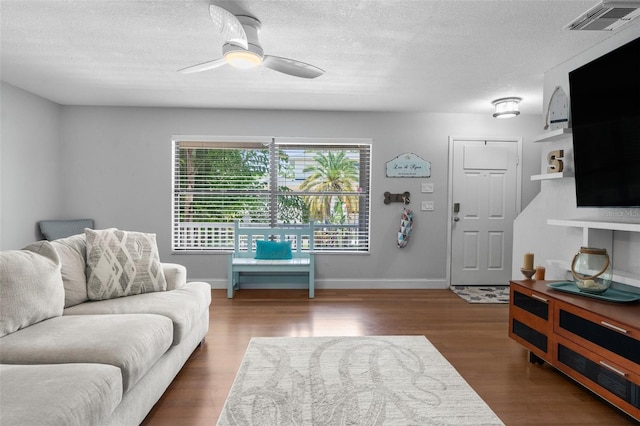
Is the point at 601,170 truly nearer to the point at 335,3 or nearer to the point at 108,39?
the point at 335,3

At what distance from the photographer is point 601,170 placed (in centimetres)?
238

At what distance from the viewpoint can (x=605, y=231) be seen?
8.45 ft

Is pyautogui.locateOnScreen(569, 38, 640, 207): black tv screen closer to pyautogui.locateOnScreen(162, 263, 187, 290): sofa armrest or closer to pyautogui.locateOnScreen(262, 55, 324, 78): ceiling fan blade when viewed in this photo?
pyautogui.locateOnScreen(262, 55, 324, 78): ceiling fan blade

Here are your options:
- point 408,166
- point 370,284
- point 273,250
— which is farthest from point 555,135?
point 273,250

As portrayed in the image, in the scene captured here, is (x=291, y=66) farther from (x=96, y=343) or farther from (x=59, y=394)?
(x=59, y=394)

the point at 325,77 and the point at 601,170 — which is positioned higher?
the point at 325,77

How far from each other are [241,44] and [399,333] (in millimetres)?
2593

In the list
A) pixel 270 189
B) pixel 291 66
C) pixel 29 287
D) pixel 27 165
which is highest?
pixel 291 66

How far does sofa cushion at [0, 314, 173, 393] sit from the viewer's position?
1531mm

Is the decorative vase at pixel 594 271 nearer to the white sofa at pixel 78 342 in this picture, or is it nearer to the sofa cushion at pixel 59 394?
the white sofa at pixel 78 342

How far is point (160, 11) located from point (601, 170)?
3.10 metres

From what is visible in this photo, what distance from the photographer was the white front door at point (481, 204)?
15.6 feet

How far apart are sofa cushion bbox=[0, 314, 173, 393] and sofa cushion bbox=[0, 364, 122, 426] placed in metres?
0.10

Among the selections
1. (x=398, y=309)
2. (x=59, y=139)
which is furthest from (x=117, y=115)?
(x=398, y=309)
